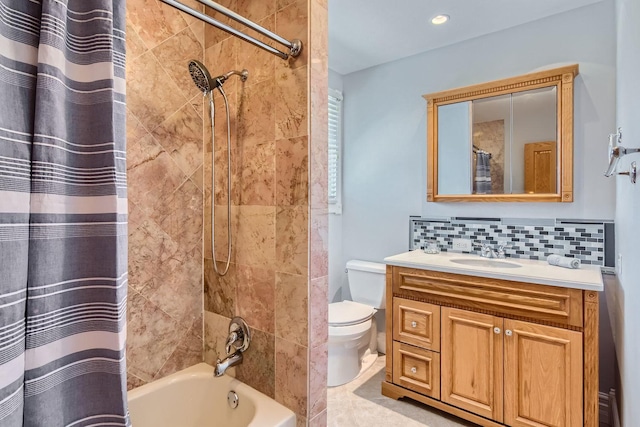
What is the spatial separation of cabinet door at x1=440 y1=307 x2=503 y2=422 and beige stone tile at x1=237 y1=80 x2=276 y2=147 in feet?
5.03

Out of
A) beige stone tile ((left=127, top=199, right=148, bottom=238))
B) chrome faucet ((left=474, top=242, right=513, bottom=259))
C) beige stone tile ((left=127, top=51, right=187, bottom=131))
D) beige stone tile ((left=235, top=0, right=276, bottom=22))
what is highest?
beige stone tile ((left=235, top=0, right=276, bottom=22))

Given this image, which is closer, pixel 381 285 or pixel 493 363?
pixel 493 363

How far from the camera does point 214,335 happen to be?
1.70 metres

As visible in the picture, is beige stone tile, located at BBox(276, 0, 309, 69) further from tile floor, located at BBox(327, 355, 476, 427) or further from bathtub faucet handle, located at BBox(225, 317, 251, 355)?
tile floor, located at BBox(327, 355, 476, 427)

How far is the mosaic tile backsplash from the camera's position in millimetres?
2139

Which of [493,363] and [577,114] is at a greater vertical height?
[577,114]

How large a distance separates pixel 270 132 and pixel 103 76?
30.6 inches

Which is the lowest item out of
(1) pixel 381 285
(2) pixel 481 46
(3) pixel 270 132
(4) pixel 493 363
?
(4) pixel 493 363

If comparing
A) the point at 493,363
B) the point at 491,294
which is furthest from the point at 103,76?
the point at 493,363

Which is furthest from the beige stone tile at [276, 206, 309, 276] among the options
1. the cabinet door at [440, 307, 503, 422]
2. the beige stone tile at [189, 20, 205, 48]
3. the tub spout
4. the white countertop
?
the cabinet door at [440, 307, 503, 422]

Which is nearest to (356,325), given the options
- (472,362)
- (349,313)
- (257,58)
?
(349,313)

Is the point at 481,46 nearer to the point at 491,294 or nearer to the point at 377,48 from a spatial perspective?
the point at 377,48

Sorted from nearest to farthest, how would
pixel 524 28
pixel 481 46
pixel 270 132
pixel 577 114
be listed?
1. pixel 270 132
2. pixel 577 114
3. pixel 524 28
4. pixel 481 46

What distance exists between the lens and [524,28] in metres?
2.39
